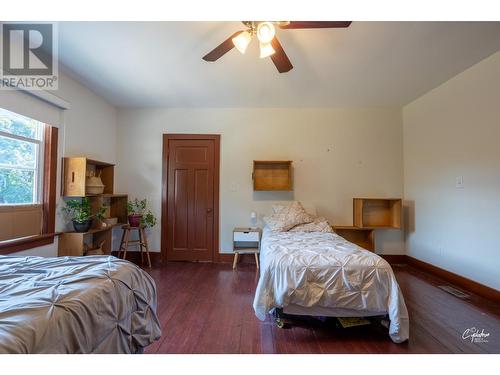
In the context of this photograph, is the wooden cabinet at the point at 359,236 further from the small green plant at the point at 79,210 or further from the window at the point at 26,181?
the window at the point at 26,181

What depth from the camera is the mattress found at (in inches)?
30.1

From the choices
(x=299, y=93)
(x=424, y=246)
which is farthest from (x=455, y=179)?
(x=299, y=93)

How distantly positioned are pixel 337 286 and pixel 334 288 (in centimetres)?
3

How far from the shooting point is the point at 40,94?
2475 mm

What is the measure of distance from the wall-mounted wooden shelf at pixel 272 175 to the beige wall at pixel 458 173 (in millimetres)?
2050

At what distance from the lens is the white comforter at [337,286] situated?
5.88 ft

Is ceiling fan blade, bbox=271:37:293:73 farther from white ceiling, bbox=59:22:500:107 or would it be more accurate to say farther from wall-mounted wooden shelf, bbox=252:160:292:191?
wall-mounted wooden shelf, bbox=252:160:292:191

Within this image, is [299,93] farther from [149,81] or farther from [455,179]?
[455,179]

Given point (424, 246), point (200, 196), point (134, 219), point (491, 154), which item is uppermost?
point (491, 154)

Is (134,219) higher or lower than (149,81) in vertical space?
lower

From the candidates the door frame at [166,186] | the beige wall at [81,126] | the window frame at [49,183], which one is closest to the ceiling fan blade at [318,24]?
the door frame at [166,186]

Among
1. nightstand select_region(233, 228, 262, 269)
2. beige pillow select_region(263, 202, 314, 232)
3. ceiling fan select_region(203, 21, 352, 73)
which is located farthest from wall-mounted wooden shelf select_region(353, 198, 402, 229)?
ceiling fan select_region(203, 21, 352, 73)

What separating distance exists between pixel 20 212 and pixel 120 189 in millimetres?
1624
